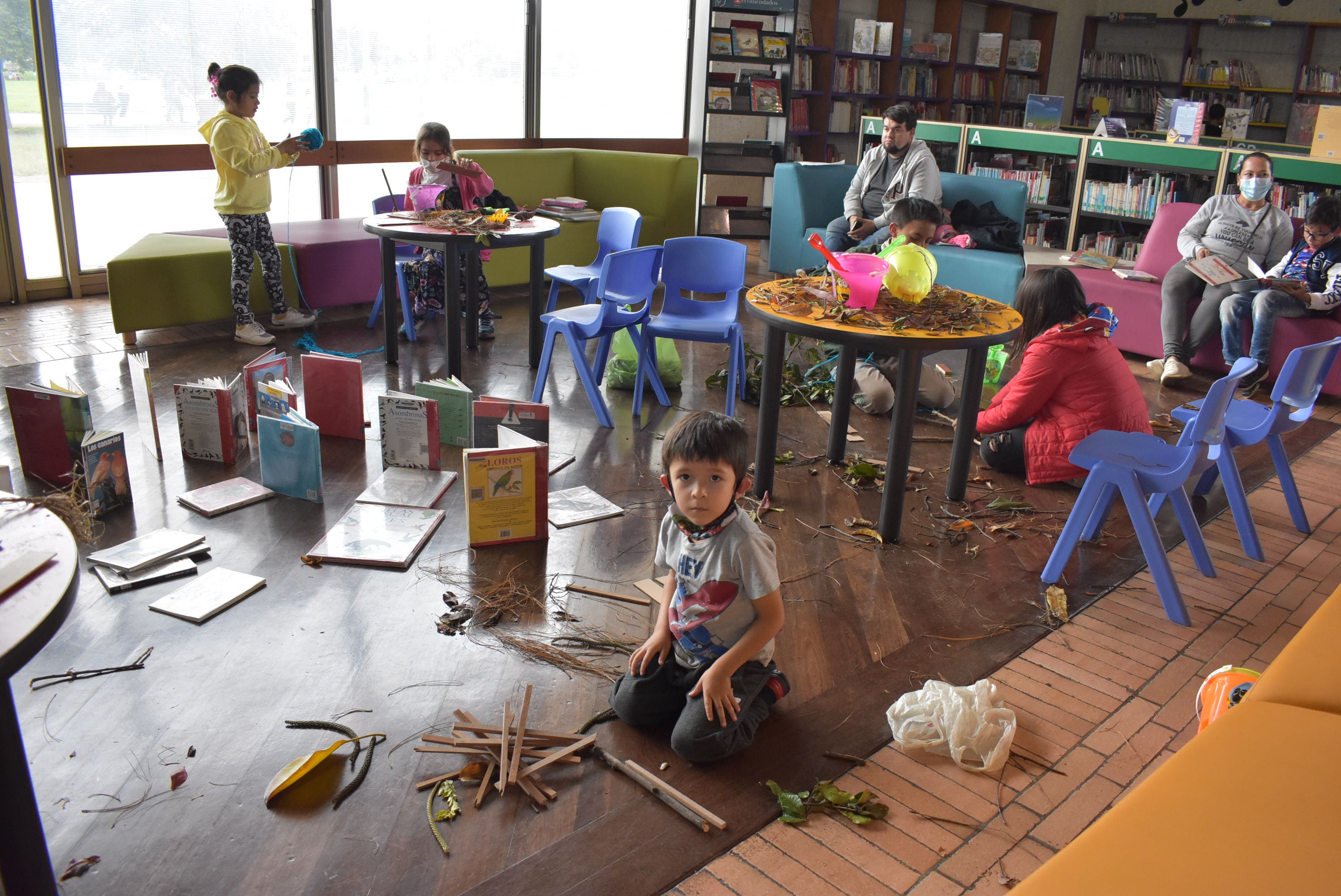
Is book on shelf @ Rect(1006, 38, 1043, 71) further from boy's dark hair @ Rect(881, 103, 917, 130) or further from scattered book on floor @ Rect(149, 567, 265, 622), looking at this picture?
scattered book on floor @ Rect(149, 567, 265, 622)

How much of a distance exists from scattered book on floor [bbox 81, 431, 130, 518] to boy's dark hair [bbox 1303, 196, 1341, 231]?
18.1 feet

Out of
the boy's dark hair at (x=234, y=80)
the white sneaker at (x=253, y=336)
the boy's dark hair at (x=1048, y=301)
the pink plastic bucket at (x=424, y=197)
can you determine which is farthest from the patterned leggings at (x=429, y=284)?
the boy's dark hair at (x=1048, y=301)

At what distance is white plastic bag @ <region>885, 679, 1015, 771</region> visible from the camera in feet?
7.42

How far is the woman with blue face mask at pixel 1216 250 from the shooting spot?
17.9 ft

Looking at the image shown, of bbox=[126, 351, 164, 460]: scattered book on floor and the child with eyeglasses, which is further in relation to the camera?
the child with eyeglasses

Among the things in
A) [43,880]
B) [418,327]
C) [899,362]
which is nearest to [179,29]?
[418,327]

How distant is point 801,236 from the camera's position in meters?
7.27

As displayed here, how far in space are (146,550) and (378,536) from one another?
0.68 meters

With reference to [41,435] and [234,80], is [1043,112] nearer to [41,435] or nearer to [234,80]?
[234,80]

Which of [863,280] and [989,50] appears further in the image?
[989,50]

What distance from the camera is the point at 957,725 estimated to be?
2281 millimetres

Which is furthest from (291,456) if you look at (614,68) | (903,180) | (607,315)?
(614,68)

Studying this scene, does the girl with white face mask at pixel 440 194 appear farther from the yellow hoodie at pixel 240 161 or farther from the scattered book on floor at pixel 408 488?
the scattered book on floor at pixel 408 488

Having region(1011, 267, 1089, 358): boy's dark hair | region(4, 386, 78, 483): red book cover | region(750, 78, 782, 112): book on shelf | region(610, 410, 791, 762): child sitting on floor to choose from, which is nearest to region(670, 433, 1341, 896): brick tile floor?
region(610, 410, 791, 762): child sitting on floor
